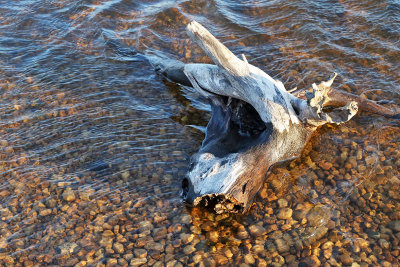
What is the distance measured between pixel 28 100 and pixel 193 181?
3.87m

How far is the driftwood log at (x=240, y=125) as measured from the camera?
476 cm

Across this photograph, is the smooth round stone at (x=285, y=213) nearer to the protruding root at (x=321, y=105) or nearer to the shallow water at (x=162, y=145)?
the shallow water at (x=162, y=145)

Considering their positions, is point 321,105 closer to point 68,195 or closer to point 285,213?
point 285,213

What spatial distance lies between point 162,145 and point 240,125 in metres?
1.30

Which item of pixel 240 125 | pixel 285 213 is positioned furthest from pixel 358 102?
pixel 285 213

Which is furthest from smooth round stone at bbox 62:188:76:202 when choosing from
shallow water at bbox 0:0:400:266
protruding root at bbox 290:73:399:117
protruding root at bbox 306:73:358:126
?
protruding root at bbox 290:73:399:117

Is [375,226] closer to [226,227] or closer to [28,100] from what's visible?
[226,227]

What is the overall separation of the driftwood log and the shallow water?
43cm

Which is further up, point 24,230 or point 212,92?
point 212,92

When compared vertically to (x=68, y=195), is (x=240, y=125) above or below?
above

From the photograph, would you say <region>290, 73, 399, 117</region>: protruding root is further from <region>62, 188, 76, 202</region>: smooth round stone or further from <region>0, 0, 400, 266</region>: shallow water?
<region>62, 188, 76, 202</region>: smooth round stone

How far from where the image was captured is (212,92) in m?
5.77

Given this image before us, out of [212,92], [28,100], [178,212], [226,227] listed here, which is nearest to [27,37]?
[28,100]

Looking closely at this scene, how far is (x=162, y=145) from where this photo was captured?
615 cm
